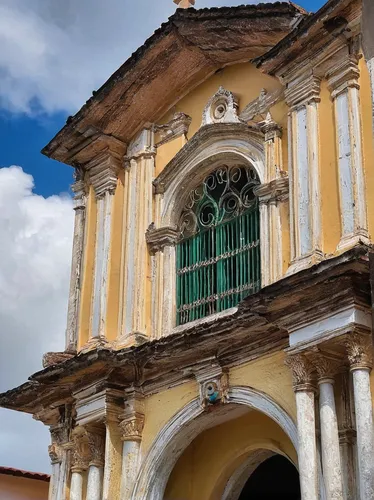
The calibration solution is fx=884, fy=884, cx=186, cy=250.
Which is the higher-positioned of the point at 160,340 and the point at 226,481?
the point at 160,340

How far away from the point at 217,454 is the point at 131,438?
3.31 feet

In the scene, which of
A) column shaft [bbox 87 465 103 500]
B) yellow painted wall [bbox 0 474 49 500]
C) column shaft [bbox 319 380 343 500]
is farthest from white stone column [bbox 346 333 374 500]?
yellow painted wall [bbox 0 474 49 500]

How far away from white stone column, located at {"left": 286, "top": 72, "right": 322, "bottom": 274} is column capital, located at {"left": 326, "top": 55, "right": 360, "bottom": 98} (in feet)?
0.72

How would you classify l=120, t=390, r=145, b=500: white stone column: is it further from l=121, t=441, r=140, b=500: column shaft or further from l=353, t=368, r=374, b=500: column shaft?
l=353, t=368, r=374, b=500: column shaft

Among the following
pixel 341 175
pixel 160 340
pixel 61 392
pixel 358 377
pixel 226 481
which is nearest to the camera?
pixel 358 377

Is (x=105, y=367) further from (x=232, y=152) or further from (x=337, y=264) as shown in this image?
(x=337, y=264)

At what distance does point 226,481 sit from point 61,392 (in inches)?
87.4

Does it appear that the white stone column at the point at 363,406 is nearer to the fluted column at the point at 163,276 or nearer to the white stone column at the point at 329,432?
the white stone column at the point at 329,432

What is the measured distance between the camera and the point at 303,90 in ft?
29.5

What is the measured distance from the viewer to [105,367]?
9672 millimetres

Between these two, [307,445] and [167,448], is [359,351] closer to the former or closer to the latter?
[307,445]

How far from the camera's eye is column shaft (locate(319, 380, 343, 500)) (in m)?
7.11

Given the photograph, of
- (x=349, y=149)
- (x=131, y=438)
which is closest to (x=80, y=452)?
(x=131, y=438)

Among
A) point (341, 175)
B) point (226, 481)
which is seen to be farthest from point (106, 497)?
point (341, 175)
